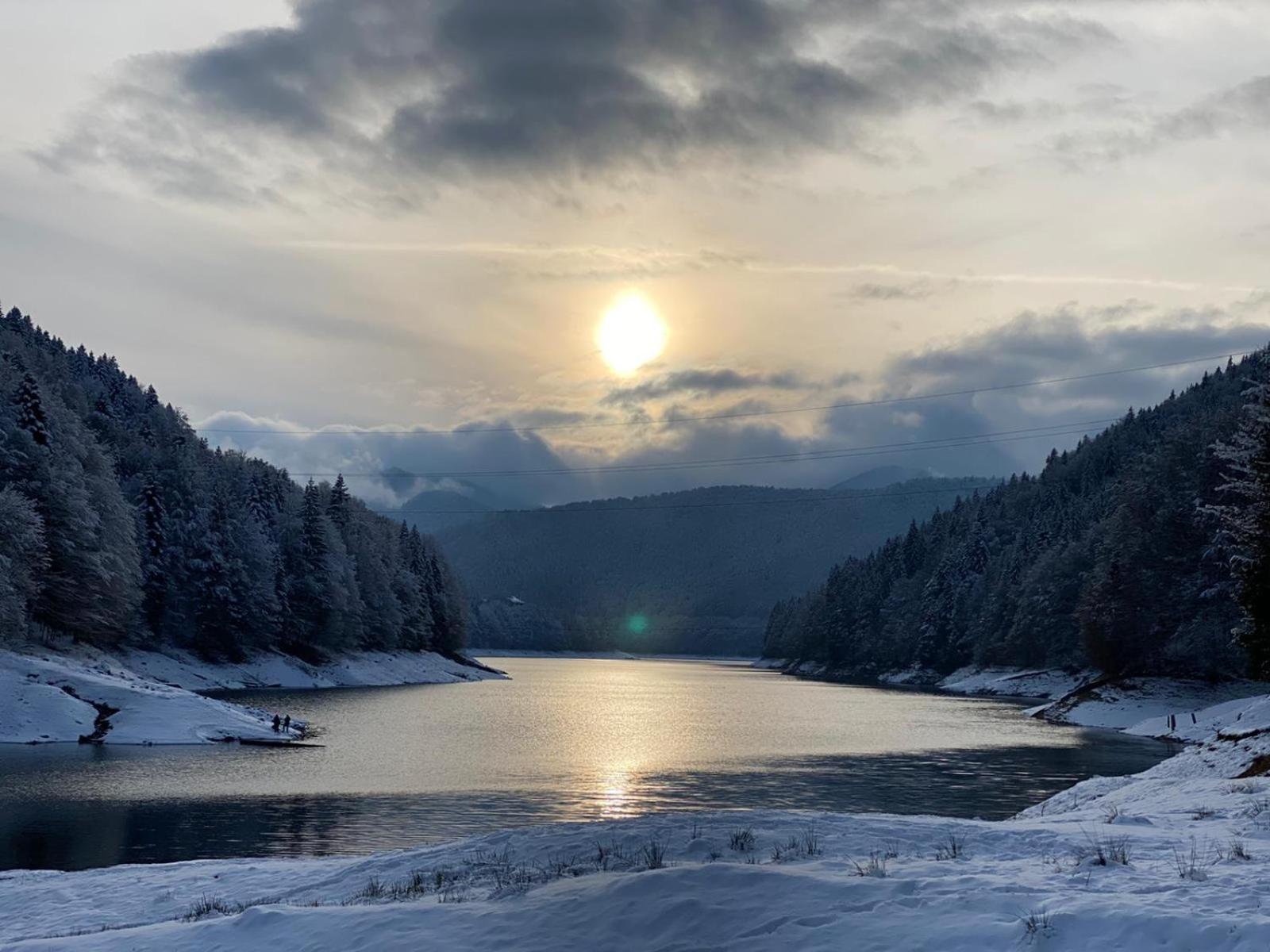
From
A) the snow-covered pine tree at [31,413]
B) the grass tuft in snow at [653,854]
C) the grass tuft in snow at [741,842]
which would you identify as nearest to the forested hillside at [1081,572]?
the grass tuft in snow at [741,842]

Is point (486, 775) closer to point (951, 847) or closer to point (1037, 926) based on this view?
point (951, 847)

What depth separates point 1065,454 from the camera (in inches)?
7347

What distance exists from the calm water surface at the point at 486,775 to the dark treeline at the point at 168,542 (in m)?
13.8

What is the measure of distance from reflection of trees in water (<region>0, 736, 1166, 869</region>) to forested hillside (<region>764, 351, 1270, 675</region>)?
12158mm

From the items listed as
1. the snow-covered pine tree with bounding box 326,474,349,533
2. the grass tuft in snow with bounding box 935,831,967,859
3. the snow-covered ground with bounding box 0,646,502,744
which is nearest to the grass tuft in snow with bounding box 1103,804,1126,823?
the grass tuft in snow with bounding box 935,831,967,859

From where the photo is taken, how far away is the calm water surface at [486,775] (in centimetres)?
2916

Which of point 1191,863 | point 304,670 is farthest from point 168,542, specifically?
point 1191,863

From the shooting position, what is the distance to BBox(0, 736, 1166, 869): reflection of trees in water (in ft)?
88.6

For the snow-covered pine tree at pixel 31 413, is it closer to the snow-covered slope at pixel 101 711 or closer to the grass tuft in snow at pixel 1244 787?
the snow-covered slope at pixel 101 711

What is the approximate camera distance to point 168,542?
9344 cm

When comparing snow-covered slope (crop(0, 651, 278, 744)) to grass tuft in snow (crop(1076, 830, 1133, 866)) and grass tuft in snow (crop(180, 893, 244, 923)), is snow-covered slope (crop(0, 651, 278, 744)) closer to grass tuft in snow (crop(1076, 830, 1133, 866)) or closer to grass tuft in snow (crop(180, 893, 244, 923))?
grass tuft in snow (crop(180, 893, 244, 923))

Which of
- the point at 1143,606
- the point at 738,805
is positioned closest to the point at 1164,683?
the point at 1143,606

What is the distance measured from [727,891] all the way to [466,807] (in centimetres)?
2275

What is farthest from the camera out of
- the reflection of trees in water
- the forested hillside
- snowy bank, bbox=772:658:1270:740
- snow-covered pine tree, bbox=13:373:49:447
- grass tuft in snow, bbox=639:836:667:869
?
the forested hillside
